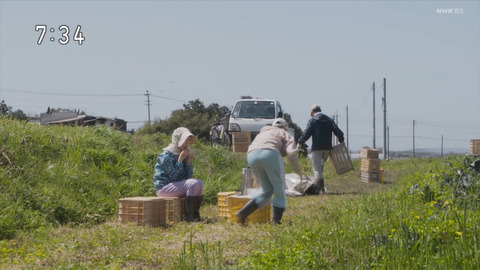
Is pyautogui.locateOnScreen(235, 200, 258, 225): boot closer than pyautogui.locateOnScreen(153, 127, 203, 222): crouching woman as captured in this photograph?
Yes

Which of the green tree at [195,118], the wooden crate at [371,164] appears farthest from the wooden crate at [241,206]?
the green tree at [195,118]

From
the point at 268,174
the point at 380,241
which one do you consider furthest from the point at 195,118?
the point at 380,241

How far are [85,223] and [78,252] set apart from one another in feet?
8.18

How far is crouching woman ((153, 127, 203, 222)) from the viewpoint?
8578 millimetres

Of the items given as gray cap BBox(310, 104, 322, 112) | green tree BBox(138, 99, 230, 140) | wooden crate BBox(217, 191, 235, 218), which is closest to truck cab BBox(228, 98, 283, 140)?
gray cap BBox(310, 104, 322, 112)

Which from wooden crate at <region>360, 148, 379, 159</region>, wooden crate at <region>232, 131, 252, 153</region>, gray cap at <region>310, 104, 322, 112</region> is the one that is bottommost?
wooden crate at <region>360, 148, 379, 159</region>

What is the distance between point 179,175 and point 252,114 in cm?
1294

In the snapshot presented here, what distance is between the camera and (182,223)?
27.3 ft

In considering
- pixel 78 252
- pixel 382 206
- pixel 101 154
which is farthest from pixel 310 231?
pixel 101 154

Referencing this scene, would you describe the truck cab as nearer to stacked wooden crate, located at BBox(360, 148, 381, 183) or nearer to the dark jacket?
stacked wooden crate, located at BBox(360, 148, 381, 183)

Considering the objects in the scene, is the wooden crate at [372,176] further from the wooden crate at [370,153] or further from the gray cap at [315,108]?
the gray cap at [315,108]

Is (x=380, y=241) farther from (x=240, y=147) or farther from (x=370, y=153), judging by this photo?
(x=240, y=147)

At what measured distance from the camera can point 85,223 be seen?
331 inches

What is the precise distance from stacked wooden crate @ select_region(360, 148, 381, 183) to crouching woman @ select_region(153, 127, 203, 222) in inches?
350
